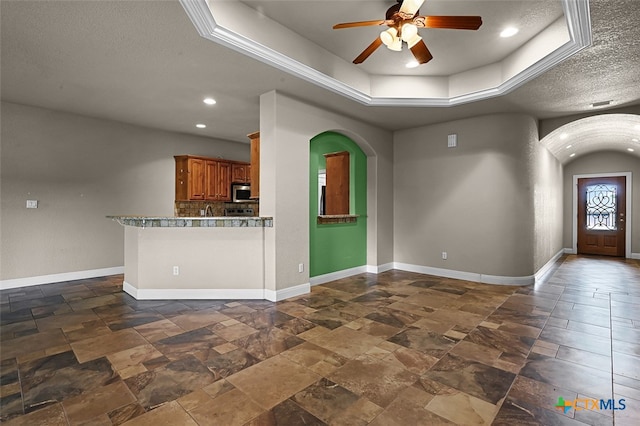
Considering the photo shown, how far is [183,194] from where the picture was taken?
6.83 metres

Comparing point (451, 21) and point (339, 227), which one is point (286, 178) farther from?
point (451, 21)

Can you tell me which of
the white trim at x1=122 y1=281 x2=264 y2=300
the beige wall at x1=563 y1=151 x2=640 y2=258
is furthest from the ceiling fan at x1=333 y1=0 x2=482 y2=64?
the beige wall at x1=563 y1=151 x2=640 y2=258

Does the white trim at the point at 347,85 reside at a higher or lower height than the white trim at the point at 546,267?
higher

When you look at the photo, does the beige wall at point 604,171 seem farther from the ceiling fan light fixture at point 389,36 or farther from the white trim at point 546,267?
the ceiling fan light fixture at point 389,36

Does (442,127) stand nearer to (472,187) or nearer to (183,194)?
(472,187)

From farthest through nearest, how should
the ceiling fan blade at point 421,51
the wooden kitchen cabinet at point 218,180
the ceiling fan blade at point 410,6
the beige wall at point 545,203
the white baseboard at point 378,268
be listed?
the wooden kitchen cabinet at point 218,180, the white baseboard at point 378,268, the beige wall at point 545,203, the ceiling fan blade at point 421,51, the ceiling fan blade at point 410,6

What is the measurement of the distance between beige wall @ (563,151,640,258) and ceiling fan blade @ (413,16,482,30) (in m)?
8.16

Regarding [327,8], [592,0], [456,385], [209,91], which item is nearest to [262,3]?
[327,8]

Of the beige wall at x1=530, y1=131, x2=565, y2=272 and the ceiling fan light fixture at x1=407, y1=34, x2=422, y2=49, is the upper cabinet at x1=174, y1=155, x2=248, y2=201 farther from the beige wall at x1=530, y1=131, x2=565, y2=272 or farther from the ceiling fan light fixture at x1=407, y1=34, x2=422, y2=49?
the beige wall at x1=530, y1=131, x2=565, y2=272

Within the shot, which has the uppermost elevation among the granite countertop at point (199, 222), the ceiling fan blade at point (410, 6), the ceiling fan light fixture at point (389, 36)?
the ceiling fan blade at point (410, 6)

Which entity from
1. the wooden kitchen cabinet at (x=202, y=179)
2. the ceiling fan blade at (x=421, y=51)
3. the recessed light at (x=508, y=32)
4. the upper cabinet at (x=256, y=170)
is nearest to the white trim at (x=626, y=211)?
the recessed light at (x=508, y=32)

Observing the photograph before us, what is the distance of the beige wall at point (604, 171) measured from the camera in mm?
7707

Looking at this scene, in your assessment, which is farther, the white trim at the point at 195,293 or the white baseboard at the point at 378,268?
the white baseboard at the point at 378,268

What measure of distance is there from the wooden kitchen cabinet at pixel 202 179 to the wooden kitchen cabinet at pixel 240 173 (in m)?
0.10
